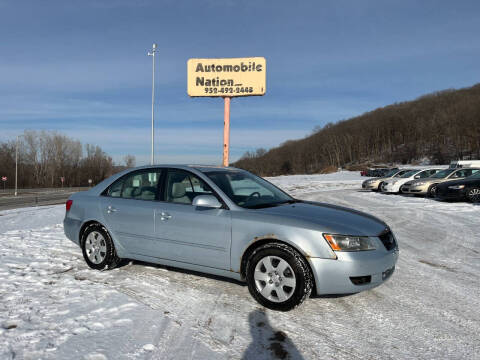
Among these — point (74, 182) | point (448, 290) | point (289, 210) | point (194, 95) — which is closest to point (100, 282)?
point (289, 210)

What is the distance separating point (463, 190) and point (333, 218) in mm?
12288

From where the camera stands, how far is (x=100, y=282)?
14.6 ft

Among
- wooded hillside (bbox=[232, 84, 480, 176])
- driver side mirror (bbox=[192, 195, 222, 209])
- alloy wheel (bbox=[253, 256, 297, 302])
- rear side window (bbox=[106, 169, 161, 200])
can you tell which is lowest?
alloy wheel (bbox=[253, 256, 297, 302])

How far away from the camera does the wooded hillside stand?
98.3m

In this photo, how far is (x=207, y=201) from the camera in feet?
13.0

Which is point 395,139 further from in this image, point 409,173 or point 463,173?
point 463,173

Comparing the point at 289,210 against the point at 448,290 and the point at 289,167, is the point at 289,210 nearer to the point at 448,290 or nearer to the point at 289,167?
the point at 448,290

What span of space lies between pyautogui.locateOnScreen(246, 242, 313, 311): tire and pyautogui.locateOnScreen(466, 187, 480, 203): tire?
12.8 m

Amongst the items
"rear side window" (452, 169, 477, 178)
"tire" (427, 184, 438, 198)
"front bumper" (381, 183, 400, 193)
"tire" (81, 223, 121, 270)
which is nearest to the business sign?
"front bumper" (381, 183, 400, 193)

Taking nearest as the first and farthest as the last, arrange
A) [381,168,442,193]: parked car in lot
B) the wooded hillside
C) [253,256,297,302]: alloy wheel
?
[253,256,297,302]: alloy wheel, [381,168,442,193]: parked car in lot, the wooded hillside

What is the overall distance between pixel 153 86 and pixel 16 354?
24.6 meters

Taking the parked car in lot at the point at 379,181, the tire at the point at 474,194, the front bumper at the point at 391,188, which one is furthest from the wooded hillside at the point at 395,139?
the tire at the point at 474,194

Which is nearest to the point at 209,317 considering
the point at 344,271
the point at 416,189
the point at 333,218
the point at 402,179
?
the point at 344,271

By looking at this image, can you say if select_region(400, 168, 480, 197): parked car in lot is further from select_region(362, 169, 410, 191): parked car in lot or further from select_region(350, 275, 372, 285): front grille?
select_region(350, 275, 372, 285): front grille
